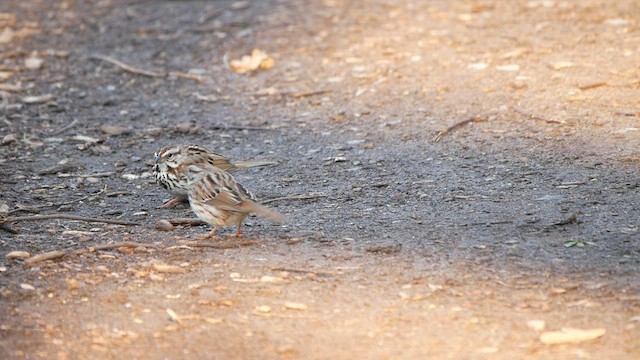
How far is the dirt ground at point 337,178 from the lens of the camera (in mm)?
5172

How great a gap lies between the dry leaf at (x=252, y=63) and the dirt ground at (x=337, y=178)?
141mm

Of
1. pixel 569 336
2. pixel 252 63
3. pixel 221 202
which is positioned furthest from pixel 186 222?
pixel 252 63

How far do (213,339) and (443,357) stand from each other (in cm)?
122

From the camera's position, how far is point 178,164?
7.31m

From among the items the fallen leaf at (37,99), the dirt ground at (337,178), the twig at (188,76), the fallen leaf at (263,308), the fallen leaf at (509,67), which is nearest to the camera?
the dirt ground at (337,178)

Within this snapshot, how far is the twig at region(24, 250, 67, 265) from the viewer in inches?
236

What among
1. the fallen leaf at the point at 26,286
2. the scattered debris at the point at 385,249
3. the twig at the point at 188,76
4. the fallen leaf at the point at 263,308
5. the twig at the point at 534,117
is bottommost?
the twig at the point at 534,117

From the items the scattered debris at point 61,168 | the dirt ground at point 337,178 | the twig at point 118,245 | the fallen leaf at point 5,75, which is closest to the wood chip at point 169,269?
the dirt ground at point 337,178

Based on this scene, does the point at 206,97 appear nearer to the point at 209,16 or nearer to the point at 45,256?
the point at 209,16

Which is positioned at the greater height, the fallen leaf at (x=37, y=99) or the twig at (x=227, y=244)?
the twig at (x=227, y=244)

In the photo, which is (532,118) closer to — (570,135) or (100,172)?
(570,135)

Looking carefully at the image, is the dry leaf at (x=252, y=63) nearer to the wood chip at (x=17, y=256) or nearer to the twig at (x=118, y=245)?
the twig at (x=118, y=245)

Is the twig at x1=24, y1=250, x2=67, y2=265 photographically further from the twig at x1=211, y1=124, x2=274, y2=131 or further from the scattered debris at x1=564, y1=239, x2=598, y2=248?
the twig at x1=211, y1=124, x2=274, y2=131

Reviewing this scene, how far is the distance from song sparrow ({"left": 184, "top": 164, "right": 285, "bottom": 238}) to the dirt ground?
0.19 meters
